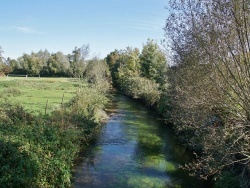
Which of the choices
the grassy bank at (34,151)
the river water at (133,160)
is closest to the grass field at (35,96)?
the grassy bank at (34,151)

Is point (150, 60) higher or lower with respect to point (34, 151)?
higher

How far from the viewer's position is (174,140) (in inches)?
969

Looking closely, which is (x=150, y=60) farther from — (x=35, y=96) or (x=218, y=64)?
(x=218, y=64)

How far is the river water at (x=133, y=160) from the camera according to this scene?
1528 cm

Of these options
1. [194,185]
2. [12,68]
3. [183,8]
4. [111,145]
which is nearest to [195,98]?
[183,8]

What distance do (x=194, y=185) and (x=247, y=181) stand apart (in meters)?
3.71

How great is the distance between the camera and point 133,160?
62.2 feet

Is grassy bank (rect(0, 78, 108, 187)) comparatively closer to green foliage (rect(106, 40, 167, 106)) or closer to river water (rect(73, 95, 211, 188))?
river water (rect(73, 95, 211, 188))

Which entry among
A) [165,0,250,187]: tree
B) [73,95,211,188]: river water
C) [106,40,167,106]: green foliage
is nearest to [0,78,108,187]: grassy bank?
[73,95,211,188]: river water

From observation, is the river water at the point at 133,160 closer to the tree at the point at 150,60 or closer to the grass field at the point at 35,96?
the grass field at the point at 35,96

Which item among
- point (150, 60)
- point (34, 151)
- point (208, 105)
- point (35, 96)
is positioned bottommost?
point (34, 151)

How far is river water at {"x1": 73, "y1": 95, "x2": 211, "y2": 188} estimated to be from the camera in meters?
15.3

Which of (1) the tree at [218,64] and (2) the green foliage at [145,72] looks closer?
(1) the tree at [218,64]

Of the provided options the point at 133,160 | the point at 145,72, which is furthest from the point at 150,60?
the point at 133,160
